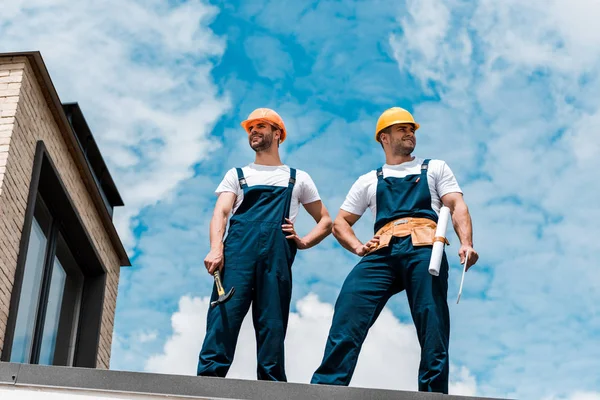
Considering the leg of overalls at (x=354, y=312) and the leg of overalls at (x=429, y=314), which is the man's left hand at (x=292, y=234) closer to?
the leg of overalls at (x=354, y=312)

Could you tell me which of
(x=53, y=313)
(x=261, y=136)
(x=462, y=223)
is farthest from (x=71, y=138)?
(x=462, y=223)

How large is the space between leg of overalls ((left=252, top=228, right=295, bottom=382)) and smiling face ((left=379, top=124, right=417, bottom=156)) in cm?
102

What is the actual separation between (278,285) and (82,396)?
5.15 ft

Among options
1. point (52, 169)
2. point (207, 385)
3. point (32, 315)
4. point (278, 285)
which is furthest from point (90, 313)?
point (207, 385)

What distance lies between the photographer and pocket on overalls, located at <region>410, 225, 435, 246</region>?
6.37 metres

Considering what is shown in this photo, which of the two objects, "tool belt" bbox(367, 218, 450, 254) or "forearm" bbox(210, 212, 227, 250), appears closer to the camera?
"tool belt" bbox(367, 218, 450, 254)

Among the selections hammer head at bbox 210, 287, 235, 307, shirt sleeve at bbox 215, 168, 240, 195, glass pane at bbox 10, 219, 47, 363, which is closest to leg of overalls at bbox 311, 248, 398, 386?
hammer head at bbox 210, 287, 235, 307

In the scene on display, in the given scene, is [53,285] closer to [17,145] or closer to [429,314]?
[17,145]

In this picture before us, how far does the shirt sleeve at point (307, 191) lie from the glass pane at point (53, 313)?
14.0ft

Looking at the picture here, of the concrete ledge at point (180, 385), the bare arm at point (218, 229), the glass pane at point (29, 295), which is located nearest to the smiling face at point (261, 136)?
the bare arm at point (218, 229)

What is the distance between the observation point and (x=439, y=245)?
246 inches

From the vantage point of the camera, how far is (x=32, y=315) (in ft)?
31.8

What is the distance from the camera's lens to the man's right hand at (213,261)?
6.48 meters

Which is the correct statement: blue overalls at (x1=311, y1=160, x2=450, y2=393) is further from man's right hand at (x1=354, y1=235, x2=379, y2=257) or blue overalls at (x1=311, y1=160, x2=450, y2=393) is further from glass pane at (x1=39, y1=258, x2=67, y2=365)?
glass pane at (x1=39, y1=258, x2=67, y2=365)
